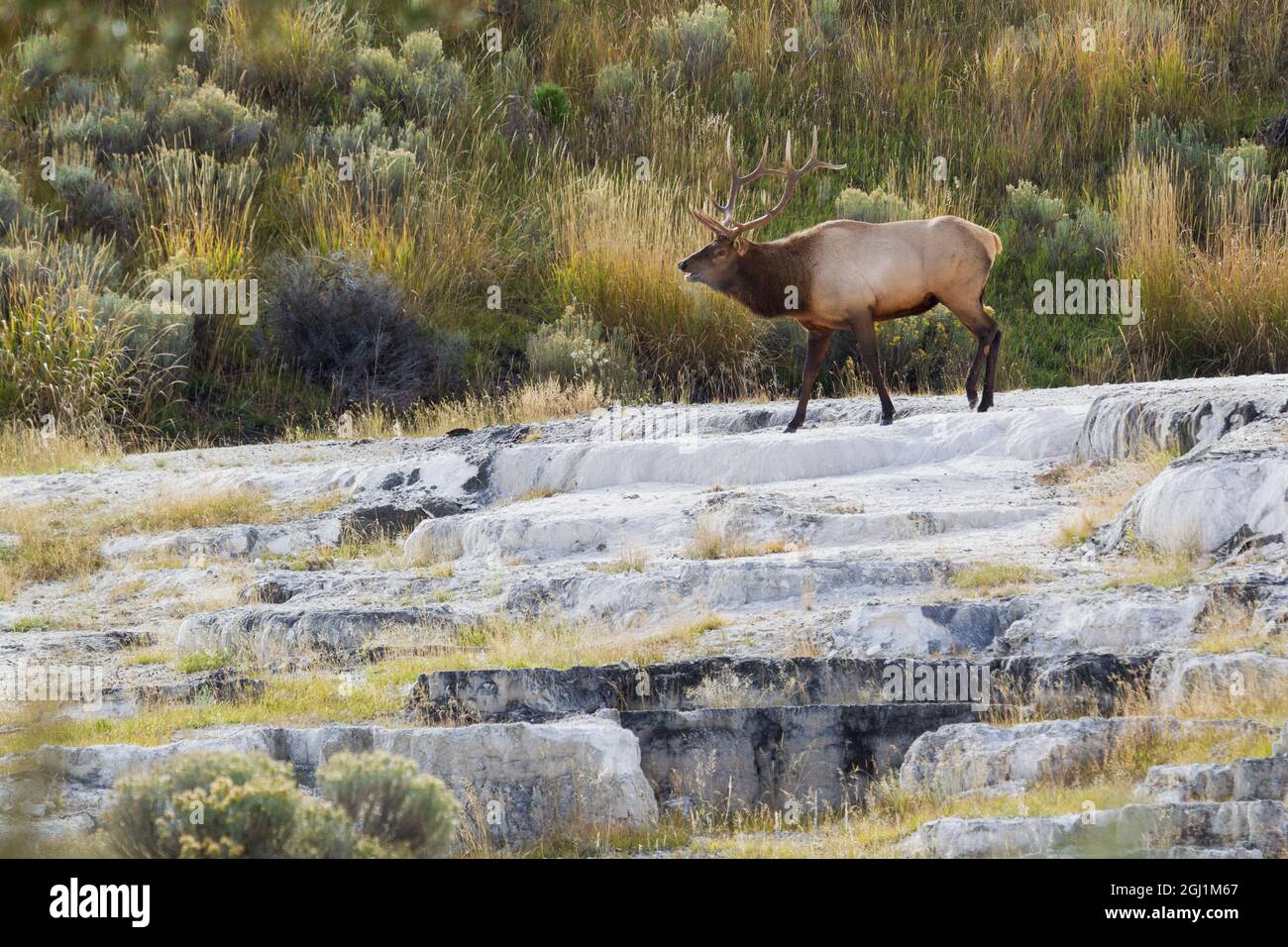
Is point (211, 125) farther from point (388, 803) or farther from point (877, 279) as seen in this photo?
point (388, 803)

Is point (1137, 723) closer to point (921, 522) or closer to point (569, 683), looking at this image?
point (569, 683)

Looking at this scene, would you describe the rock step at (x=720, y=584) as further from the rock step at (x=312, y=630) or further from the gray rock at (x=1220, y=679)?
the gray rock at (x=1220, y=679)

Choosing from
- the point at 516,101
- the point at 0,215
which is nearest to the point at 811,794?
the point at 0,215

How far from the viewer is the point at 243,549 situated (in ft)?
39.3

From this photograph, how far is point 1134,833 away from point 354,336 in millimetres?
14855

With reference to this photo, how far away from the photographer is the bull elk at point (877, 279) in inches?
491

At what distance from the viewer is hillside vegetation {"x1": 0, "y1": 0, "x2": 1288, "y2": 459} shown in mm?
17578

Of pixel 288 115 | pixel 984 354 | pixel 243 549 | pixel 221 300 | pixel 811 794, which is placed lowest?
pixel 811 794

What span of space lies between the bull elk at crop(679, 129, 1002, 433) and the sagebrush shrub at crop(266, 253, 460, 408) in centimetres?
676

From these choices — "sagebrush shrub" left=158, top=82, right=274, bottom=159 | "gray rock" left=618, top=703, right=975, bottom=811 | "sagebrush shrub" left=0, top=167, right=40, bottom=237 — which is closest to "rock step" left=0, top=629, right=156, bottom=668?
"gray rock" left=618, top=703, right=975, bottom=811

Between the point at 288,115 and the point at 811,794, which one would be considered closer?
the point at 811,794

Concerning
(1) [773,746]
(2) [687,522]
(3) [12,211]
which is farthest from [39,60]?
(1) [773,746]

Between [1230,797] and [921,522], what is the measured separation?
454cm

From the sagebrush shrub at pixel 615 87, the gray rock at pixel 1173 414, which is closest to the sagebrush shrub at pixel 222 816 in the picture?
the gray rock at pixel 1173 414
